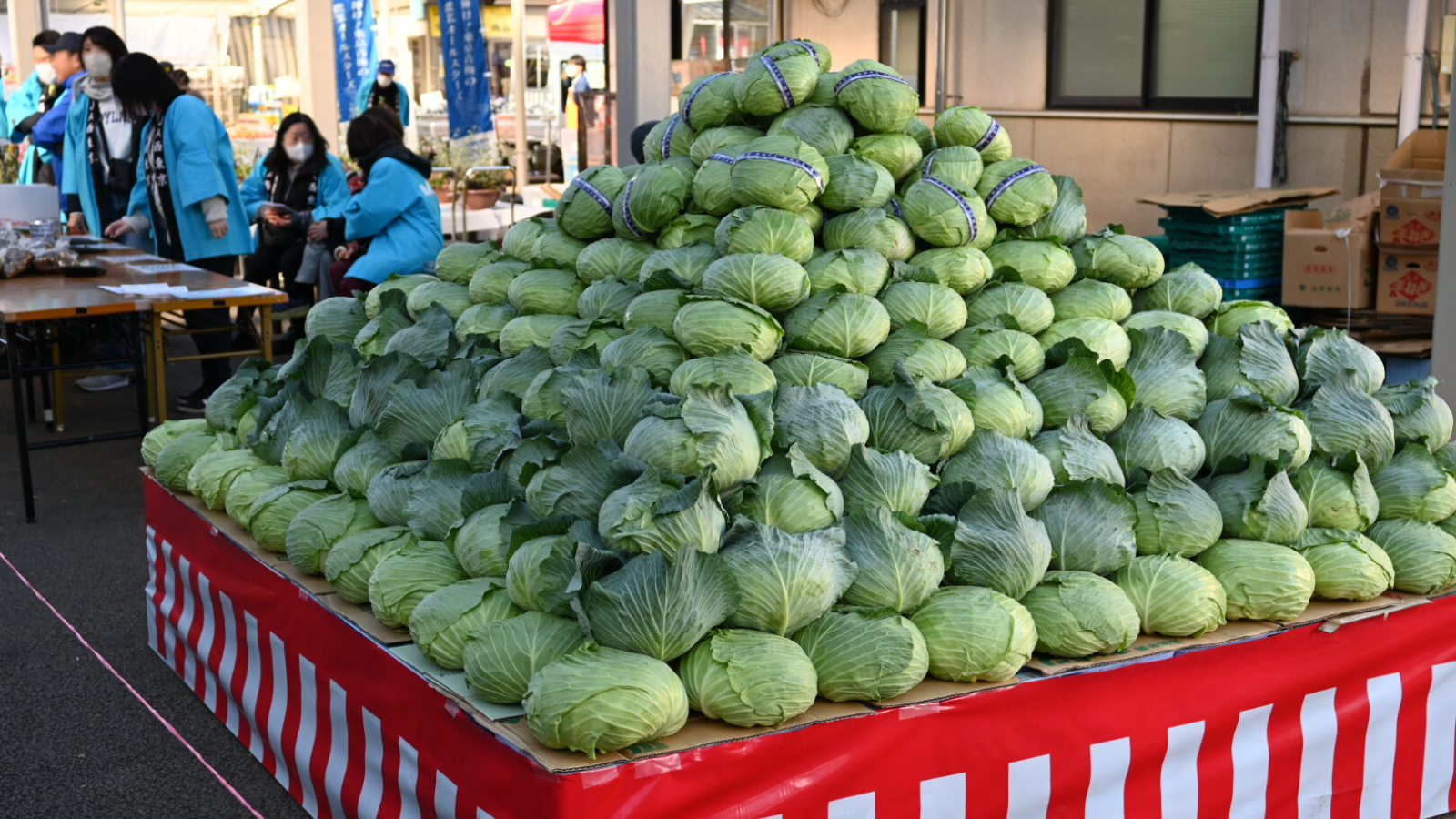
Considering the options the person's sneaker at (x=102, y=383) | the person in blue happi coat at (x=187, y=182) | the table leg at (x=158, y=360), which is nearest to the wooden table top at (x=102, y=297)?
the table leg at (x=158, y=360)

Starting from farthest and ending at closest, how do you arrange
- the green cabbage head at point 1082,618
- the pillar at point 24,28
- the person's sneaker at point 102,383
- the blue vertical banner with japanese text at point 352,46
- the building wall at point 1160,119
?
the pillar at point 24,28 → the blue vertical banner with japanese text at point 352,46 → the building wall at point 1160,119 → the person's sneaker at point 102,383 → the green cabbage head at point 1082,618

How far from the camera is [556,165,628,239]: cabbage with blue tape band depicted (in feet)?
13.3

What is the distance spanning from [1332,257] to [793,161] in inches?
209

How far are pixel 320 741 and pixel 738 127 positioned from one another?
2.15 m

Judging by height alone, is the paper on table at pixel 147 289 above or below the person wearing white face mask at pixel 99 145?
below

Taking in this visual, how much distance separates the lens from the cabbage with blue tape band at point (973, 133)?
13.1 feet

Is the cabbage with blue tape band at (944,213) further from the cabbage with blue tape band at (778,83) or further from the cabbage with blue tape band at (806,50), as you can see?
→ the cabbage with blue tape band at (806,50)

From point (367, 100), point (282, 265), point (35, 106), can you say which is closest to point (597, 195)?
point (282, 265)

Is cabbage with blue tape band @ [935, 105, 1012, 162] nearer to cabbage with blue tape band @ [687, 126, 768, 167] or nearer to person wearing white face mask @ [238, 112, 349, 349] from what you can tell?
cabbage with blue tape band @ [687, 126, 768, 167]

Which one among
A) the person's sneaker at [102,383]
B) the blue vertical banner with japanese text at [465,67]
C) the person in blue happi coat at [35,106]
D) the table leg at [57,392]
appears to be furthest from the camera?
the blue vertical banner with japanese text at [465,67]

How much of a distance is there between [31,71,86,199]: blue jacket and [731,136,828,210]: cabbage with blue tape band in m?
7.49

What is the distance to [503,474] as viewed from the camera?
3057 mm

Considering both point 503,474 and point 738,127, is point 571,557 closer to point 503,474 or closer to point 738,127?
point 503,474

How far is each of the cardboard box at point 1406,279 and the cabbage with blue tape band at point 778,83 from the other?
492 cm
